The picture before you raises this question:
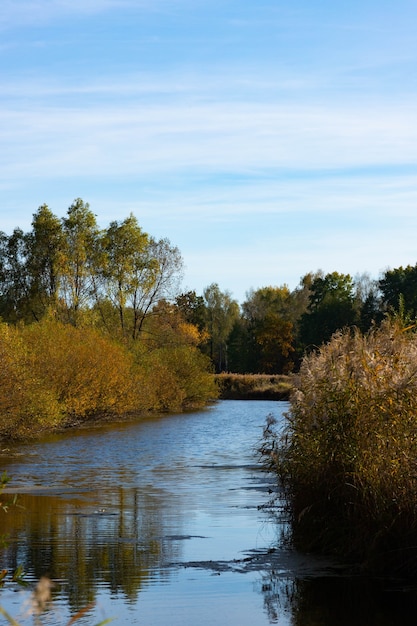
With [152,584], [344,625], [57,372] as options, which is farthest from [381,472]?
[57,372]

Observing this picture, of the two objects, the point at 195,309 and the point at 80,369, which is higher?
the point at 195,309

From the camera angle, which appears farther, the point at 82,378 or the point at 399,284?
the point at 399,284

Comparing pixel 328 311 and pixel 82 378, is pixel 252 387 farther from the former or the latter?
pixel 82 378

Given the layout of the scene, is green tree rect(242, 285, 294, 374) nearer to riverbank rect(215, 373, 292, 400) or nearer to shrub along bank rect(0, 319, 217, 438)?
riverbank rect(215, 373, 292, 400)

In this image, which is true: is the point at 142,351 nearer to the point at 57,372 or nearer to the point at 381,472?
the point at 57,372

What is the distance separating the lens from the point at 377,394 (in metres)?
10.8

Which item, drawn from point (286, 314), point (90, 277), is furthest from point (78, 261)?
point (286, 314)

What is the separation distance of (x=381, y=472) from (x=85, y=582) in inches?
133

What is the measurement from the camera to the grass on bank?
9.92 m

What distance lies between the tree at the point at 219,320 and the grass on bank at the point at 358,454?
88.7 meters

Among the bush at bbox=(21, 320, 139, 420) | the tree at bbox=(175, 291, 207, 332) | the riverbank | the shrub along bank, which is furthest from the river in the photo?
the tree at bbox=(175, 291, 207, 332)

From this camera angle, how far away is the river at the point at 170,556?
8828 mm

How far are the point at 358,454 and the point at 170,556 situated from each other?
2.65 meters

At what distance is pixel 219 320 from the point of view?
349ft
